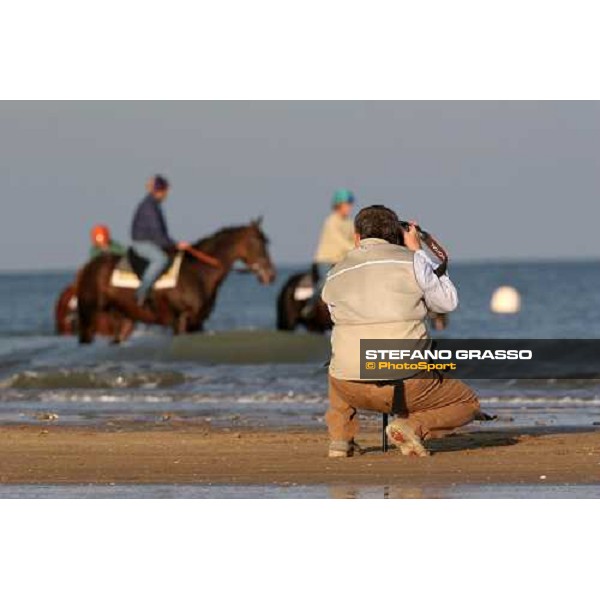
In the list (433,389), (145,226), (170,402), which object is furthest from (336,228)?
(433,389)

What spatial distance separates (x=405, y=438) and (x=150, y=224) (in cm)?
1102

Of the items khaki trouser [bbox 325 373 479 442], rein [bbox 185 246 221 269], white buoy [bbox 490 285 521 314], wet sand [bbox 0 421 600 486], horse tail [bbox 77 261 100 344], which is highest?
white buoy [bbox 490 285 521 314]

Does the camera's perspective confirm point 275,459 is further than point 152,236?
No

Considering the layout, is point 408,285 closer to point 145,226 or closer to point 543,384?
point 543,384

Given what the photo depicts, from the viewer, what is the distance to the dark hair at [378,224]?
920cm

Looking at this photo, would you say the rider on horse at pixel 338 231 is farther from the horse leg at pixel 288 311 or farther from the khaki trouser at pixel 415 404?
the khaki trouser at pixel 415 404

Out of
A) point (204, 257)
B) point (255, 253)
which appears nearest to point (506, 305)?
point (255, 253)

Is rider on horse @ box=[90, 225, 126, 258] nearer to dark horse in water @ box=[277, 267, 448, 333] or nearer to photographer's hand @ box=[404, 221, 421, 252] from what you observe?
dark horse in water @ box=[277, 267, 448, 333]

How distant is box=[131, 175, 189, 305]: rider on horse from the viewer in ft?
64.3

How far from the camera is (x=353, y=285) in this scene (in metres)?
9.20

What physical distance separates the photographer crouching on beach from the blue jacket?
1034 centimetres

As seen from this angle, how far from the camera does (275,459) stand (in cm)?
979

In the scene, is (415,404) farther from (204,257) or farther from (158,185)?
(204,257)

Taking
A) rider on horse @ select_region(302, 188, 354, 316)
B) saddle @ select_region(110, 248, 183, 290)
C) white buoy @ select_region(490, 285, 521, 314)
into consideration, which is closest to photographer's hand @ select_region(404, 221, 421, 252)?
rider on horse @ select_region(302, 188, 354, 316)
